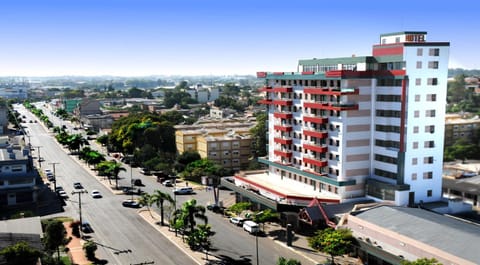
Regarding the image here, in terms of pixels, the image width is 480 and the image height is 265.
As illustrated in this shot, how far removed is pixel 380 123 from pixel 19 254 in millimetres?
44674

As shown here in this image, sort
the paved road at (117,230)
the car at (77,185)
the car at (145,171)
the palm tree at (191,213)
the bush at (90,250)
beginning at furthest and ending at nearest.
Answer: the car at (145,171), the car at (77,185), the palm tree at (191,213), the paved road at (117,230), the bush at (90,250)

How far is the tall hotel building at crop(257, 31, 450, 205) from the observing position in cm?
6088

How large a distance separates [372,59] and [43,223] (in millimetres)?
45778

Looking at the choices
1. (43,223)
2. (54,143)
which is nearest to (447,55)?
(43,223)

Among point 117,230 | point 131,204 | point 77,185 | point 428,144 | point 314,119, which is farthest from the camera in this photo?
point 77,185

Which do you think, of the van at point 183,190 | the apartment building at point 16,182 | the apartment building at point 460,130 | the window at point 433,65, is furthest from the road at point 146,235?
the apartment building at point 460,130

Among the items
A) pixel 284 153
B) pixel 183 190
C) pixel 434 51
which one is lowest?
pixel 183 190

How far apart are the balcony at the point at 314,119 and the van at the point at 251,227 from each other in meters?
16.3

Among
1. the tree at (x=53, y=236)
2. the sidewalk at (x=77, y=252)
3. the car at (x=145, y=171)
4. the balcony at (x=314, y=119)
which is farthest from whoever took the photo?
the car at (x=145, y=171)

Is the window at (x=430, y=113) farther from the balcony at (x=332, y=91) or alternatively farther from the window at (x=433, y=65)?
the balcony at (x=332, y=91)

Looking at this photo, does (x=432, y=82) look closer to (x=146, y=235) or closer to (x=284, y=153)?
(x=284, y=153)

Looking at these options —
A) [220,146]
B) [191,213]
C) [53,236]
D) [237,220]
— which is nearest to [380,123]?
[237,220]

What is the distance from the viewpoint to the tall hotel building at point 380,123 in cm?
6088

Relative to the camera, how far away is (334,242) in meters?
49.3
